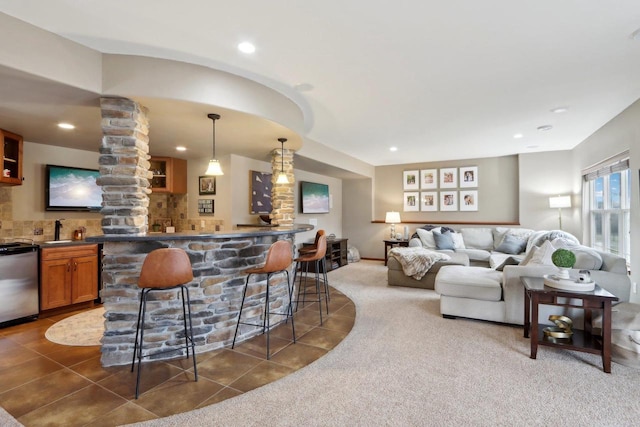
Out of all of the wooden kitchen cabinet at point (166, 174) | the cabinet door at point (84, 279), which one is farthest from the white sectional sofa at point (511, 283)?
the cabinet door at point (84, 279)

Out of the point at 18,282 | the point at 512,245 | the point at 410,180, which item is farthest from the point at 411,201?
the point at 18,282

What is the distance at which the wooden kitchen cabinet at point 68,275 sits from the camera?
365 cm

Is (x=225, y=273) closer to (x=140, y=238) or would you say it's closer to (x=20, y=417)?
(x=140, y=238)

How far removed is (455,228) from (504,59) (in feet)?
16.5

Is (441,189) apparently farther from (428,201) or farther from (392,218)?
(392,218)

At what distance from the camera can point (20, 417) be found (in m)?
1.88

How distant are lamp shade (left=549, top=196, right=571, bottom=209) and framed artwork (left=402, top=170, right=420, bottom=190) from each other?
104 inches

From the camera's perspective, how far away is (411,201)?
7.64 metres

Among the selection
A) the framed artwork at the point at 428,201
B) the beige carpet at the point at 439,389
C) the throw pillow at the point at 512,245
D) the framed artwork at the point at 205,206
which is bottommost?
the beige carpet at the point at 439,389

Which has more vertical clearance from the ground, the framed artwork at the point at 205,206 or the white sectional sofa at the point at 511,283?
the framed artwork at the point at 205,206

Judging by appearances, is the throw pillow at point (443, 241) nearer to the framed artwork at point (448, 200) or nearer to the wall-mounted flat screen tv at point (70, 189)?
the framed artwork at point (448, 200)

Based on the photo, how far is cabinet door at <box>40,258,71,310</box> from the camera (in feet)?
11.9

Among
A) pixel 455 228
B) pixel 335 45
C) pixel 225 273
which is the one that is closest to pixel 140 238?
pixel 225 273

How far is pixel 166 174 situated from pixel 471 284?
4.55 m
